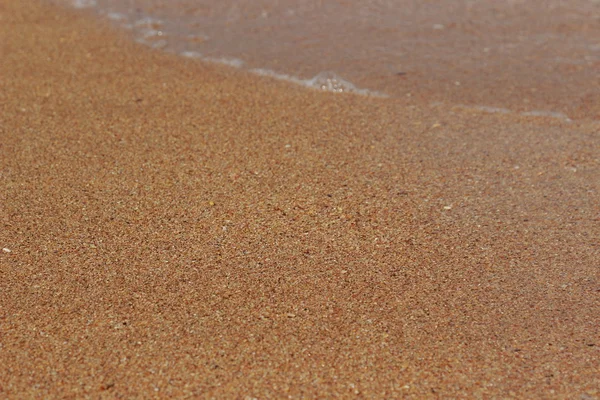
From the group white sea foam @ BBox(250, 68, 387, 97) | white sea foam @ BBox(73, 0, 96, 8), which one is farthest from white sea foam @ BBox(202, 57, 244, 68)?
white sea foam @ BBox(73, 0, 96, 8)

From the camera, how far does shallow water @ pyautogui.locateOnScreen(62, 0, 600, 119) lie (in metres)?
5.22

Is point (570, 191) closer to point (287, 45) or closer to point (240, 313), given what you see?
point (240, 313)

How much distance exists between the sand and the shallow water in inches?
15.4

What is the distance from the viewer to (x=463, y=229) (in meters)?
3.45

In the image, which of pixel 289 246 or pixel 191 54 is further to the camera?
pixel 191 54

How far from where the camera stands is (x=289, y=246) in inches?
131

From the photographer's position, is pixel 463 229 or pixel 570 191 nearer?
pixel 463 229

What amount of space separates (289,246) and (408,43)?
3285 millimetres

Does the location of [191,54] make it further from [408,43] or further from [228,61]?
[408,43]

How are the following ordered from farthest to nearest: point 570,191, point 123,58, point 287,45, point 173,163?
point 287,45
point 123,58
point 173,163
point 570,191

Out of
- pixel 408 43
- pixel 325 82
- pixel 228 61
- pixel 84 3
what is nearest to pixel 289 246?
pixel 325 82

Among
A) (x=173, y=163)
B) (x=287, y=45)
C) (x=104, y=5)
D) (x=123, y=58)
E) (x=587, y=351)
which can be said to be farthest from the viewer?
(x=104, y=5)

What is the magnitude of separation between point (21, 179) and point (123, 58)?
6.66 ft

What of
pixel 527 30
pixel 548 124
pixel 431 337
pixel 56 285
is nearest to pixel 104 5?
pixel 527 30
